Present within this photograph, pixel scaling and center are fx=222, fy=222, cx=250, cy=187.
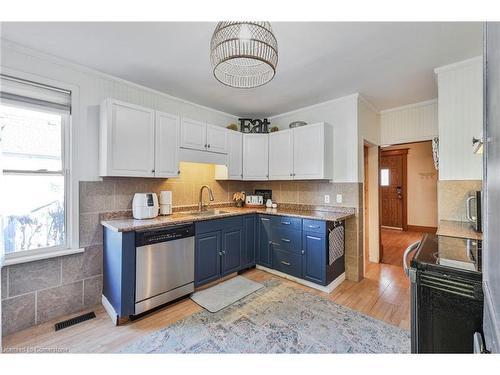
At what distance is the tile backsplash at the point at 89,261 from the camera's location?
1.92m

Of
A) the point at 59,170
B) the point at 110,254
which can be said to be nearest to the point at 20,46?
the point at 59,170

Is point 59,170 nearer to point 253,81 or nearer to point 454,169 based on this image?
point 253,81

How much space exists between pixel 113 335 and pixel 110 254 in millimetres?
702

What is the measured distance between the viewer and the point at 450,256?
1.20 m

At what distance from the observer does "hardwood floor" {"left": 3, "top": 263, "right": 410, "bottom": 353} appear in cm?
175

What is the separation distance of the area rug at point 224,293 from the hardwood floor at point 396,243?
2.44 meters

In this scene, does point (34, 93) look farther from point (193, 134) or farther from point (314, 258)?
point (314, 258)

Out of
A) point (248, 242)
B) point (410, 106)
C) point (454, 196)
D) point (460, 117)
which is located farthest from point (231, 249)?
point (410, 106)

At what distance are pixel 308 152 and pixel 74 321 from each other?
10.3 feet

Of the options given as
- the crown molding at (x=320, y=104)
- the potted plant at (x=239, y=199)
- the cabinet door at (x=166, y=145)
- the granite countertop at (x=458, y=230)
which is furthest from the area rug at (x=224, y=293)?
the crown molding at (x=320, y=104)

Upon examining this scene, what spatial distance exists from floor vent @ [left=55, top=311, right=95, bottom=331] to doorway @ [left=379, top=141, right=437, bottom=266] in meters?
5.66

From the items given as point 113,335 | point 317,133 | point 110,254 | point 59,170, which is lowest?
point 113,335

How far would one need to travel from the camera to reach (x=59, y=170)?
7.15 ft

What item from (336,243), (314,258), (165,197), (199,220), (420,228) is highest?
(165,197)
